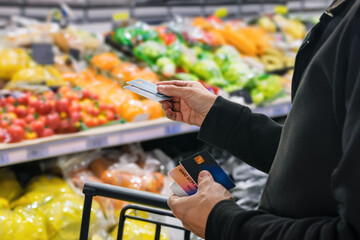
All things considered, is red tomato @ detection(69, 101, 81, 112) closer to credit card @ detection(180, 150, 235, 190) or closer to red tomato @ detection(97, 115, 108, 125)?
red tomato @ detection(97, 115, 108, 125)

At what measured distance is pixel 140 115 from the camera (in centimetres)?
220

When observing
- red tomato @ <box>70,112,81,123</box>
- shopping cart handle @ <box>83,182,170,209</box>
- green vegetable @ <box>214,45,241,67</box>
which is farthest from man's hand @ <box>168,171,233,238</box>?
green vegetable @ <box>214,45,241,67</box>

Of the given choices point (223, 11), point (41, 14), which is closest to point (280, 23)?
point (223, 11)

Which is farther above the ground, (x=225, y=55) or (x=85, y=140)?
(x=225, y=55)

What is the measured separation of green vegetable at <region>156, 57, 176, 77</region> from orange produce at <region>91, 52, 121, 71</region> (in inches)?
11.1

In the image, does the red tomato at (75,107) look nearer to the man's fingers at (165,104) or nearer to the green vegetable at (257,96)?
the man's fingers at (165,104)

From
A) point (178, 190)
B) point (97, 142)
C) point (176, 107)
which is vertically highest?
point (176, 107)

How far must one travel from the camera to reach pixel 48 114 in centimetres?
206

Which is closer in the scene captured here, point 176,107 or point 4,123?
point 176,107

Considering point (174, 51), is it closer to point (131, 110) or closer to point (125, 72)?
point (125, 72)

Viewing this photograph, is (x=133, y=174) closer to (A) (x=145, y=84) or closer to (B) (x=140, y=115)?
(B) (x=140, y=115)

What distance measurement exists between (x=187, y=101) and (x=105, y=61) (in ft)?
5.45

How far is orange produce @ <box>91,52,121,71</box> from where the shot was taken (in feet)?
9.36

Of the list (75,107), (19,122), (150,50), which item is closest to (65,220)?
(19,122)
